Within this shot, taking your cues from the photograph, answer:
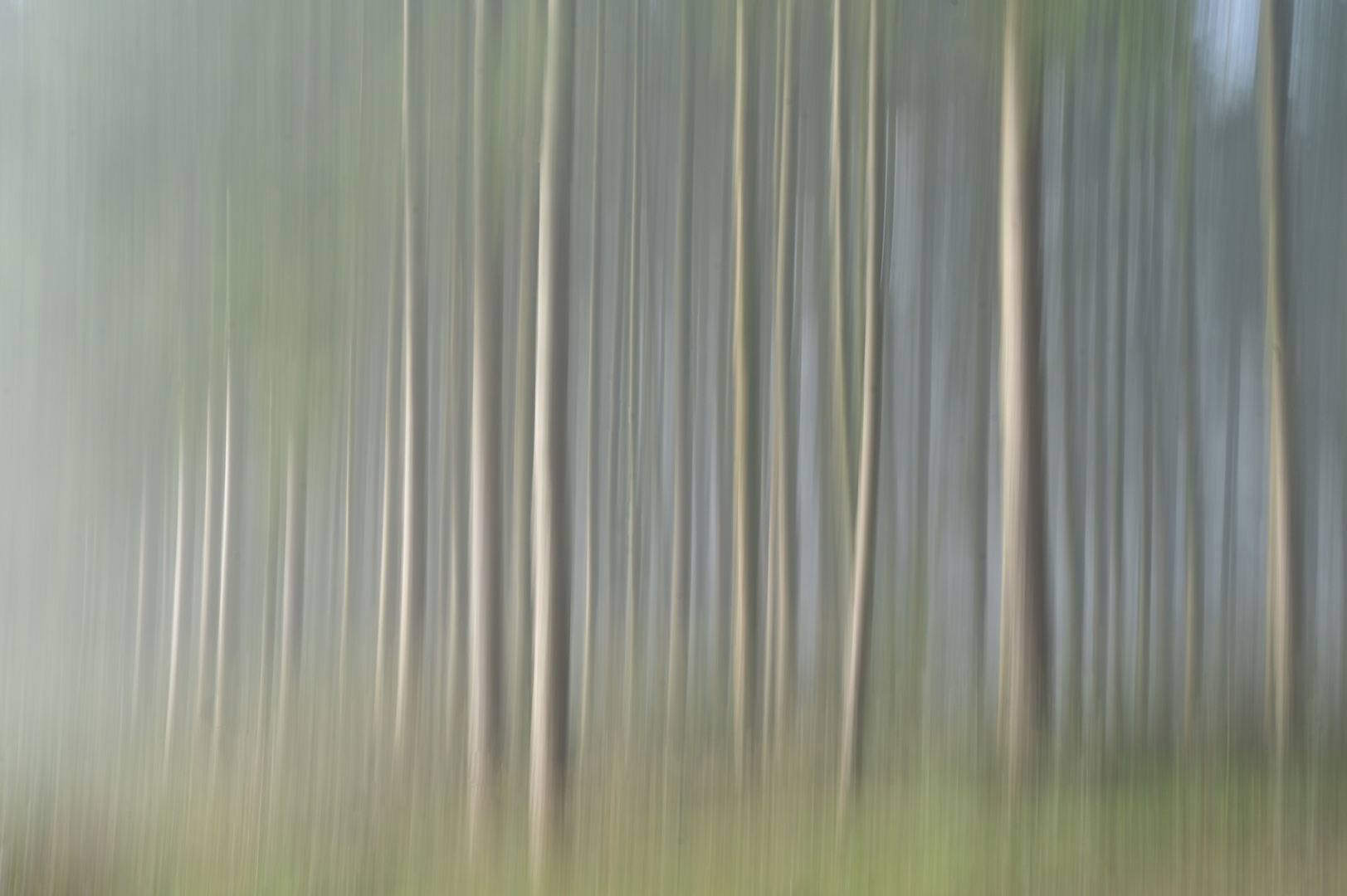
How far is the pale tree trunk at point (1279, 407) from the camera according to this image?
1.31 metres

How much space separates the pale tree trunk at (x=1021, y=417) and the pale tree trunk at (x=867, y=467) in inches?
6.8

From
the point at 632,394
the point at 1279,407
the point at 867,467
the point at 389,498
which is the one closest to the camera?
the point at 1279,407

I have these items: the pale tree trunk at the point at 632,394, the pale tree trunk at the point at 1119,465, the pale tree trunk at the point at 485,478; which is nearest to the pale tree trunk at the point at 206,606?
the pale tree trunk at the point at 485,478

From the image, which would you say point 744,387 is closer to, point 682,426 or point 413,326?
point 682,426

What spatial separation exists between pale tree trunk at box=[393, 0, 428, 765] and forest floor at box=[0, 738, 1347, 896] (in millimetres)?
306

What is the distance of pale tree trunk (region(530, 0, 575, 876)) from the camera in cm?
156

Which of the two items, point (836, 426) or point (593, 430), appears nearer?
point (836, 426)

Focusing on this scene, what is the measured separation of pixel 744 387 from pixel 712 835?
25.5 inches

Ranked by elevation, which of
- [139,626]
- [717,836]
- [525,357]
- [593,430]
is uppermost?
[525,357]

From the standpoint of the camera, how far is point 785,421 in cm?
152

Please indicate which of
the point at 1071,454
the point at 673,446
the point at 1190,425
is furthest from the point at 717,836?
the point at 1190,425

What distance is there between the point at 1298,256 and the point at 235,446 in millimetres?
1635

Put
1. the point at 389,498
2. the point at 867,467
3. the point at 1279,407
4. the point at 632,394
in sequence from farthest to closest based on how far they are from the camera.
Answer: the point at 389,498, the point at 632,394, the point at 867,467, the point at 1279,407

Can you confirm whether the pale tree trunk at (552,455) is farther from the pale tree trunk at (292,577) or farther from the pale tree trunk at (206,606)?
the pale tree trunk at (206,606)
